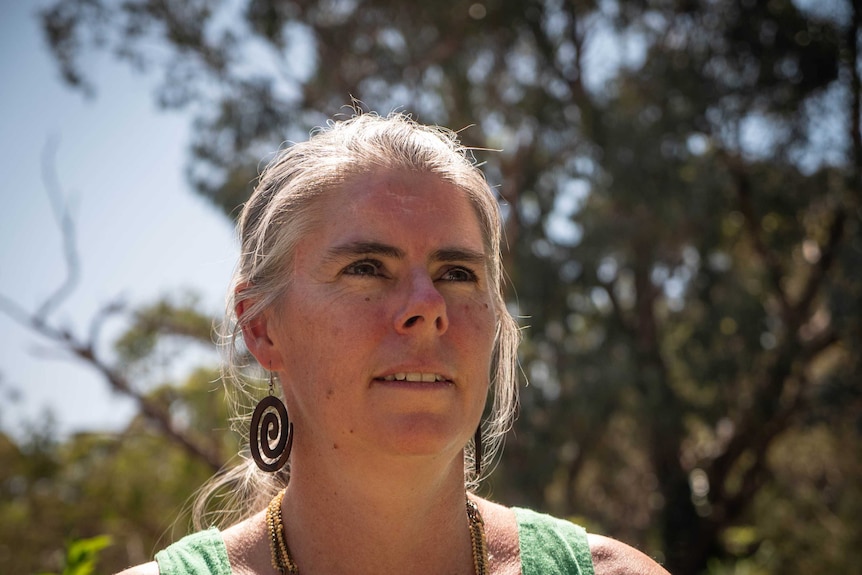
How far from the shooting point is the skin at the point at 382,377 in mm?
1705

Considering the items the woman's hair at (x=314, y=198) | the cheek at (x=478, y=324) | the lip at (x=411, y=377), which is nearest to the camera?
the lip at (x=411, y=377)

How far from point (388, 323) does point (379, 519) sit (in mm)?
402

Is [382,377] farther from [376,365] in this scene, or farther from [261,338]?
[261,338]

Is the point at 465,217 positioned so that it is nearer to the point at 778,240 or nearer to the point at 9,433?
the point at 778,240

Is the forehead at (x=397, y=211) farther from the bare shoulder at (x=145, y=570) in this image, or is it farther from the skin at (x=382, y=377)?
the bare shoulder at (x=145, y=570)

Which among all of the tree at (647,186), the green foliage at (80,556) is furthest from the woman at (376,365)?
the tree at (647,186)

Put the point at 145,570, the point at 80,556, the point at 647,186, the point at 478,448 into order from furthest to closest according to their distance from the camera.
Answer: the point at 647,186 → the point at 80,556 → the point at 478,448 → the point at 145,570

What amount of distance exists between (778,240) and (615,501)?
5.75 meters

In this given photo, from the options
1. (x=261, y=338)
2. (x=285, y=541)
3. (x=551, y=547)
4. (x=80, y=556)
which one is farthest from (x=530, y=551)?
(x=80, y=556)

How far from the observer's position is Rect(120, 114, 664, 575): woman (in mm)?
1714

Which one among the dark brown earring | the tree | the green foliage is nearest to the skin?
the dark brown earring

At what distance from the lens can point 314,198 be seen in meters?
1.92

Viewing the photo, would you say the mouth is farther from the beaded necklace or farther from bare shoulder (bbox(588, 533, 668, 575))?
bare shoulder (bbox(588, 533, 668, 575))

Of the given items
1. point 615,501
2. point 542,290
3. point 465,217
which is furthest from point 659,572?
point 615,501
